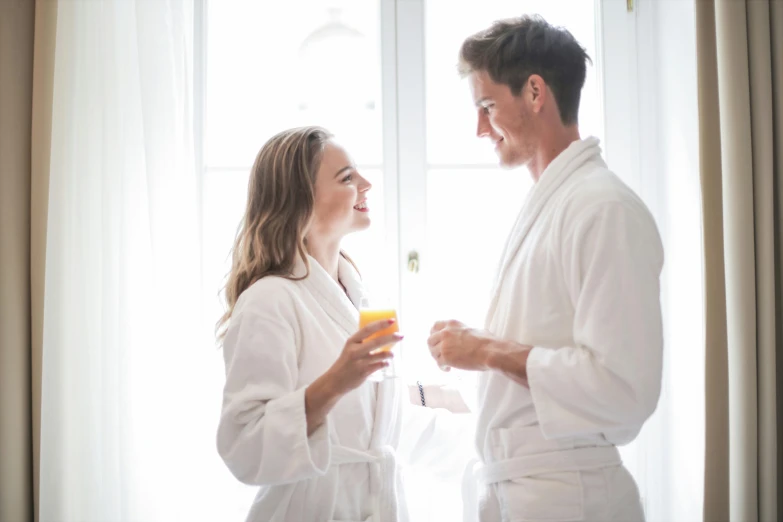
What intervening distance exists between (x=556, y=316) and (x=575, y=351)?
124 millimetres

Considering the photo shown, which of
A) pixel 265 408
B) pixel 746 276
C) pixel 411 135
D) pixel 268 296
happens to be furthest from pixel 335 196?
pixel 746 276

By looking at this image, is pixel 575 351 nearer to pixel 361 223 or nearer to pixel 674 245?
pixel 361 223

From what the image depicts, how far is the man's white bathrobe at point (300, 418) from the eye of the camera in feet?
4.94

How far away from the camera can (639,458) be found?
2293mm

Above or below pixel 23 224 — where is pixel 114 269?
below

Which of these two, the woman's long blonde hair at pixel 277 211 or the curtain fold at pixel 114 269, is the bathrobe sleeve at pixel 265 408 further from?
the curtain fold at pixel 114 269

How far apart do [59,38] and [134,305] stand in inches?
29.8

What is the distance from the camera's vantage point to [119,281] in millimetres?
2025

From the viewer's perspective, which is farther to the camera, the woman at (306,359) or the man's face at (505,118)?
A: the man's face at (505,118)

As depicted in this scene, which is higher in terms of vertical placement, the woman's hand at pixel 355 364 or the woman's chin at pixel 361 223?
the woman's chin at pixel 361 223

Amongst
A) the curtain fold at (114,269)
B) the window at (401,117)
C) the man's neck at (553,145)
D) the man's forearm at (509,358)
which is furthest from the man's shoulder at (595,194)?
the curtain fold at (114,269)

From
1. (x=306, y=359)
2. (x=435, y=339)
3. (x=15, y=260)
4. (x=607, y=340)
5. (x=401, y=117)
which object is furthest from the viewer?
(x=401, y=117)

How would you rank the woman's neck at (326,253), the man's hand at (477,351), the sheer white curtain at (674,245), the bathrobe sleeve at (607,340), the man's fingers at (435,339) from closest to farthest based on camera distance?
1. the bathrobe sleeve at (607,340)
2. the man's hand at (477,351)
3. the man's fingers at (435,339)
4. the woman's neck at (326,253)
5. the sheer white curtain at (674,245)

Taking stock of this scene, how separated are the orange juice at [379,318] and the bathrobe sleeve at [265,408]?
206mm
